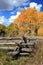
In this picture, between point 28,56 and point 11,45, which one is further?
point 11,45

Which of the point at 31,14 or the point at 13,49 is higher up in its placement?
the point at 31,14

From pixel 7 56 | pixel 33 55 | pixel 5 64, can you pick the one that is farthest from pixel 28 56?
pixel 5 64

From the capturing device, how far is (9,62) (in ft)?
33.0

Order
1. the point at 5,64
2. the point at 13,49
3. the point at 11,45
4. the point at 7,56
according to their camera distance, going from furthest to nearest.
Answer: the point at 11,45
the point at 13,49
the point at 7,56
the point at 5,64

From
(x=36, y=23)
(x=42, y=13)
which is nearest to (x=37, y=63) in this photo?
(x=36, y=23)

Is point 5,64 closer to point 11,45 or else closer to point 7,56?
point 7,56

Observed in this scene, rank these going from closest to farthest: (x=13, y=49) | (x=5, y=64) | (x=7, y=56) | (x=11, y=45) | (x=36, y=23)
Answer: (x=5, y=64) → (x=7, y=56) → (x=13, y=49) → (x=11, y=45) → (x=36, y=23)

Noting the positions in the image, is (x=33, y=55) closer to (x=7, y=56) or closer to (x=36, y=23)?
(x=7, y=56)

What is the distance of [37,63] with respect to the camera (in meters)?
9.77

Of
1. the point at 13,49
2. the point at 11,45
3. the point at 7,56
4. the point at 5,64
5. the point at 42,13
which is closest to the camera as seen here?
the point at 5,64

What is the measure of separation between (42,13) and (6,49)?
5430 centimetres

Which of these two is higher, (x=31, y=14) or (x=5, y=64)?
(x=31, y=14)

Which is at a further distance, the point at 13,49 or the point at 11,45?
the point at 11,45

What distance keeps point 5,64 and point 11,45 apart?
3.57 meters
